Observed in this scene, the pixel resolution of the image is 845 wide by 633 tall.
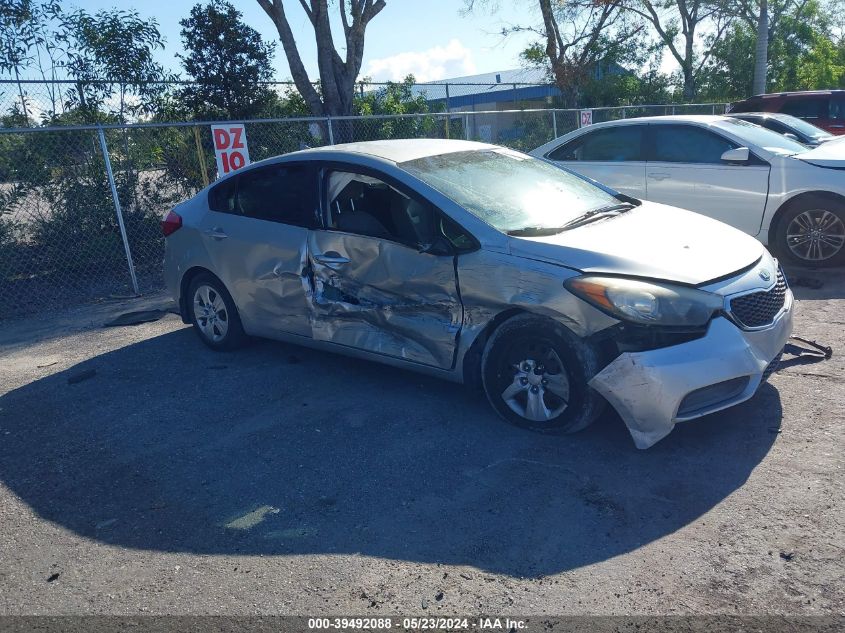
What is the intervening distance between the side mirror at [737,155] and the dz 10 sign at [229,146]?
551 cm

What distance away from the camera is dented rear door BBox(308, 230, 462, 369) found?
4.84 metres

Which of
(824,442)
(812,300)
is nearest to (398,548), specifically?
(824,442)

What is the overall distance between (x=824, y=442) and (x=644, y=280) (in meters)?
1.34

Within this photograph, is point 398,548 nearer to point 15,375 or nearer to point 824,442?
point 824,442

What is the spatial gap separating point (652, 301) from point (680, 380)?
45 centimetres

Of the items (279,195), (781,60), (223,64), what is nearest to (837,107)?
(223,64)

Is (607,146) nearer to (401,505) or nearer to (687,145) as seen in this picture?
(687,145)

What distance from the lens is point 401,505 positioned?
12.7ft

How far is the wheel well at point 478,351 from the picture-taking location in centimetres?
456

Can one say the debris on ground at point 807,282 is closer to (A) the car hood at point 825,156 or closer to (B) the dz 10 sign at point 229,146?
(A) the car hood at point 825,156

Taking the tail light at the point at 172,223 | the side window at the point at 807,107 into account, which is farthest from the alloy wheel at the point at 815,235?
the side window at the point at 807,107

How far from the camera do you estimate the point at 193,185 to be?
10.5 m

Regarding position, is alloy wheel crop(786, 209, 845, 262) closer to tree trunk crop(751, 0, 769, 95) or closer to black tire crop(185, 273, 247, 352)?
black tire crop(185, 273, 247, 352)

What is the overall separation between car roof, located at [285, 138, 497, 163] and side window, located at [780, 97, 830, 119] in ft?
41.8
